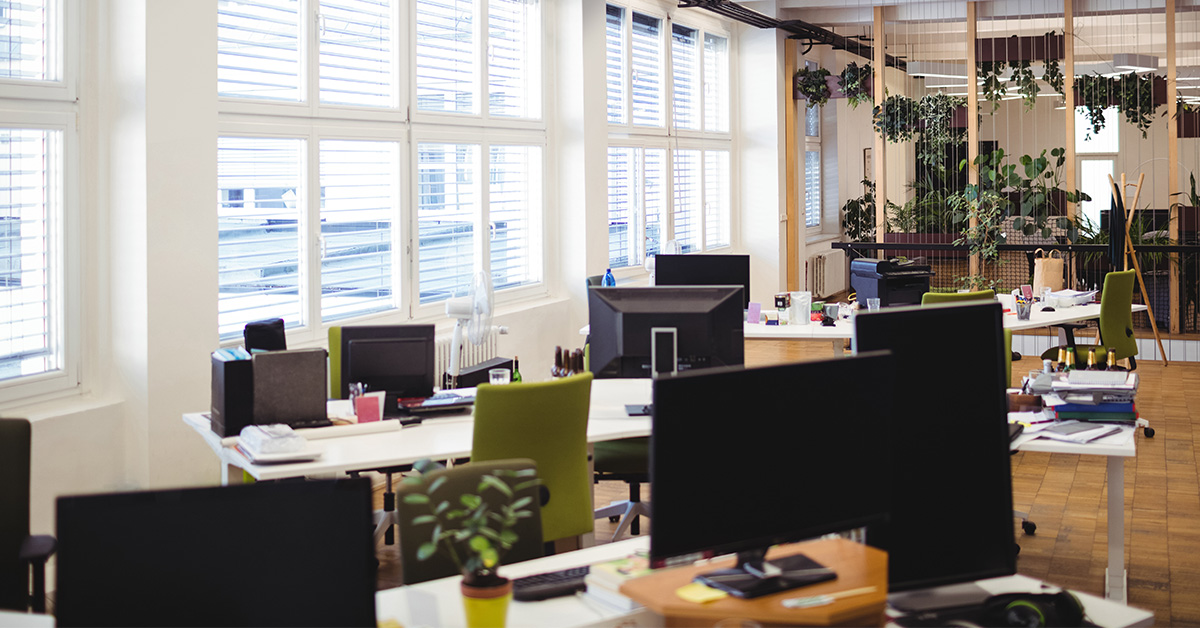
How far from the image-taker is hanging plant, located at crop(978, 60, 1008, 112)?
456 inches

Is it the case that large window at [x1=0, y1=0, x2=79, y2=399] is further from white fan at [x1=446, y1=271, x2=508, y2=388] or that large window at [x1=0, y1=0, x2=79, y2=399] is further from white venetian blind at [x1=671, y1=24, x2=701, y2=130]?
white venetian blind at [x1=671, y1=24, x2=701, y2=130]

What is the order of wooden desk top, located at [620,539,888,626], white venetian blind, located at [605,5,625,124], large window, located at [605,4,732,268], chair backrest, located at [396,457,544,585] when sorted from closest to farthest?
1. wooden desk top, located at [620,539,888,626]
2. chair backrest, located at [396,457,544,585]
3. white venetian blind, located at [605,5,625,124]
4. large window, located at [605,4,732,268]

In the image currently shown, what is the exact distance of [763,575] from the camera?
2268 mm

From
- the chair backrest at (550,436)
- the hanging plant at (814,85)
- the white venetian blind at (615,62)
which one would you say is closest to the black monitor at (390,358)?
the chair backrest at (550,436)

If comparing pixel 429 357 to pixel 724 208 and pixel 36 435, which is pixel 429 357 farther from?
pixel 724 208

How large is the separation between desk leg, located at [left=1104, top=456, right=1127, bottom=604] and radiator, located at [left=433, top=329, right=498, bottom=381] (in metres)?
3.95

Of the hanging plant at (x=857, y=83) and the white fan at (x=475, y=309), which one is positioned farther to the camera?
the hanging plant at (x=857, y=83)

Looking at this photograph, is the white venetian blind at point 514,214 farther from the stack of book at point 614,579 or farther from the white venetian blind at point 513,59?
the stack of book at point 614,579

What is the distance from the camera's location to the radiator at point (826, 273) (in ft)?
47.3

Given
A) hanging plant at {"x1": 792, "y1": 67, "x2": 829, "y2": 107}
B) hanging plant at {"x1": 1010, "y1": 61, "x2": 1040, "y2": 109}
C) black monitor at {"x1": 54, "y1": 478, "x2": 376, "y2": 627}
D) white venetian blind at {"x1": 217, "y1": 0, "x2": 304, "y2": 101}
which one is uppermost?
hanging plant at {"x1": 792, "y1": 67, "x2": 829, "y2": 107}

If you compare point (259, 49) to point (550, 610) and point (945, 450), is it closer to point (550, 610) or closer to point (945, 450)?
point (550, 610)

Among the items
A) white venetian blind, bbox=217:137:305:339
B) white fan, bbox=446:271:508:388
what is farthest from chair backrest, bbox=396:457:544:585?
white venetian blind, bbox=217:137:305:339

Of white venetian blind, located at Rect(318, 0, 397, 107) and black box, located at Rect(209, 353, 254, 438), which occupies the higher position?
white venetian blind, located at Rect(318, 0, 397, 107)

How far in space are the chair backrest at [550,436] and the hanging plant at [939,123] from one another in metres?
9.00
